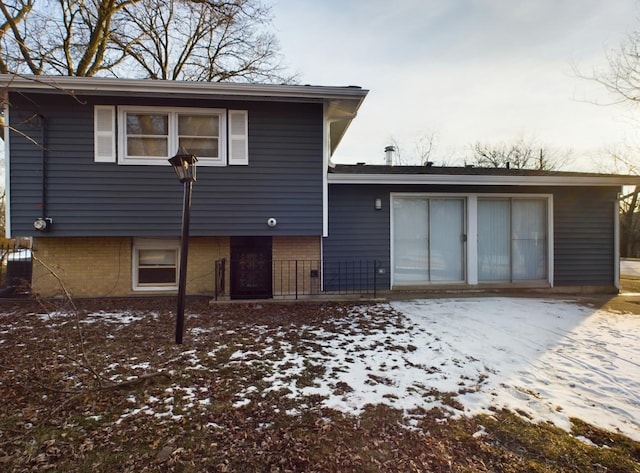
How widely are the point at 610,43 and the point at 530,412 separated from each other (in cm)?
1136

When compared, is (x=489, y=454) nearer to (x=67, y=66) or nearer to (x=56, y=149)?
(x=56, y=149)

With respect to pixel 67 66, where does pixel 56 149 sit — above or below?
below

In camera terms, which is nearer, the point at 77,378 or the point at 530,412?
the point at 530,412

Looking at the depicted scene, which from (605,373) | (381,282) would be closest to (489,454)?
(605,373)

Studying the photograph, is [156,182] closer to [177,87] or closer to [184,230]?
[177,87]

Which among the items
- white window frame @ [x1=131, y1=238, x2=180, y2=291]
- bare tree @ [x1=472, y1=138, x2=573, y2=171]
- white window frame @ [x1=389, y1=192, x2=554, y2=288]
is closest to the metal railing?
white window frame @ [x1=389, y1=192, x2=554, y2=288]

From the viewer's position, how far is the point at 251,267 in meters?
7.82

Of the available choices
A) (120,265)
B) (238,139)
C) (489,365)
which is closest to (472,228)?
(489,365)

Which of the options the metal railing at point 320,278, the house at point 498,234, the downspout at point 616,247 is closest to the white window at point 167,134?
the metal railing at point 320,278

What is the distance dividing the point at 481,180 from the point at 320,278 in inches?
180

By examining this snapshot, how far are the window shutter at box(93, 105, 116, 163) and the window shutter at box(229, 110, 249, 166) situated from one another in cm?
238

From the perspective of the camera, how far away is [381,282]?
8.11 metres

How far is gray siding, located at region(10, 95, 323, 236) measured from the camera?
6.55m

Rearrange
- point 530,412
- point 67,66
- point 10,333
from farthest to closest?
point 67,66
point 10,333
point 530,412
